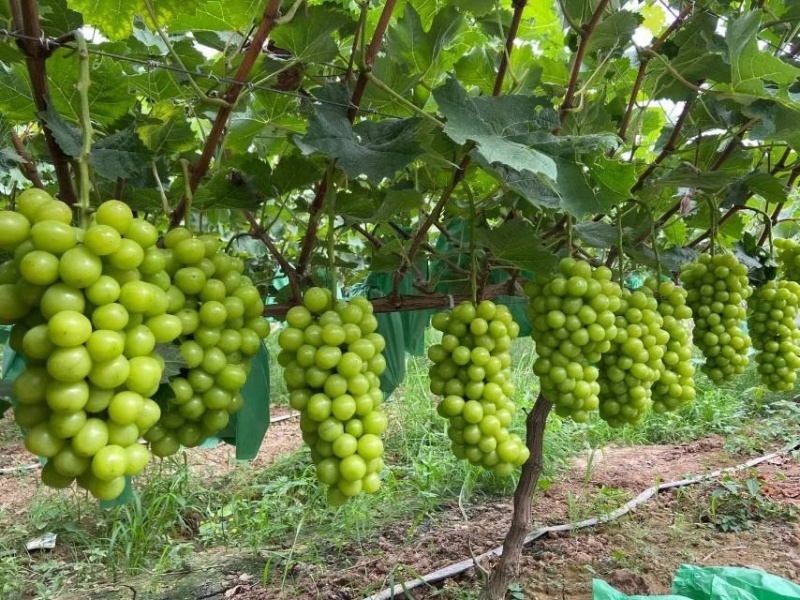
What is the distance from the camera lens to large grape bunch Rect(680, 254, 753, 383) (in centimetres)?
162

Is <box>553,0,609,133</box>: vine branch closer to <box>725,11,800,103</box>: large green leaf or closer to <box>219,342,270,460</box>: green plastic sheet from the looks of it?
<box>725,11,800,103</box>: large green leaf

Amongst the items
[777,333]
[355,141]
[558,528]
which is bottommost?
[558,528]

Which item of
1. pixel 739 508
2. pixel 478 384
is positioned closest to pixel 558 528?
pixel 739 508

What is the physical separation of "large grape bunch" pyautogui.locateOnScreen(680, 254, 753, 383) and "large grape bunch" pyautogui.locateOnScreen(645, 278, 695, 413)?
0.18 meters

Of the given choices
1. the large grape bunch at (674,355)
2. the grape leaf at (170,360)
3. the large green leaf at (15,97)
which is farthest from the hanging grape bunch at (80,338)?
the large grape bunch at (674,355)

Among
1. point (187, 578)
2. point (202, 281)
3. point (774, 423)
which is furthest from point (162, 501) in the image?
point (774, 423)

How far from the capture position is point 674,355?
1.46 m

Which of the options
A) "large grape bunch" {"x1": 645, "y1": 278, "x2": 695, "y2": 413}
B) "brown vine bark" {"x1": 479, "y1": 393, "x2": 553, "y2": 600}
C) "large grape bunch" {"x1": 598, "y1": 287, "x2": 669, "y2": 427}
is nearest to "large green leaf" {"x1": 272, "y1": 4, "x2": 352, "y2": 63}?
"large grape bunch" {"x1": 598, "y1": 287, "x2": 669, "y2": 427}

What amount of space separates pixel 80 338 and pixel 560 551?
283 cm

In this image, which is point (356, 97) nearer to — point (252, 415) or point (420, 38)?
point (420, 38)

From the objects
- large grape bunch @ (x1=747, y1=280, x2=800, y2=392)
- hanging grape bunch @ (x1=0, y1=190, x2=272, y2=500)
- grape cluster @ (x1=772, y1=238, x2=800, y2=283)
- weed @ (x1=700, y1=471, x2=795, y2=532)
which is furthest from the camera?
weed @ (x1=700, y1=471, x2=795, y2=532)

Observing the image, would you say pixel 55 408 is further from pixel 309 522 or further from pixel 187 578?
pixel 309 522

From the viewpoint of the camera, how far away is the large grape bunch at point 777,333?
1808 mm

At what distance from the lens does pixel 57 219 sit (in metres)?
0.63
